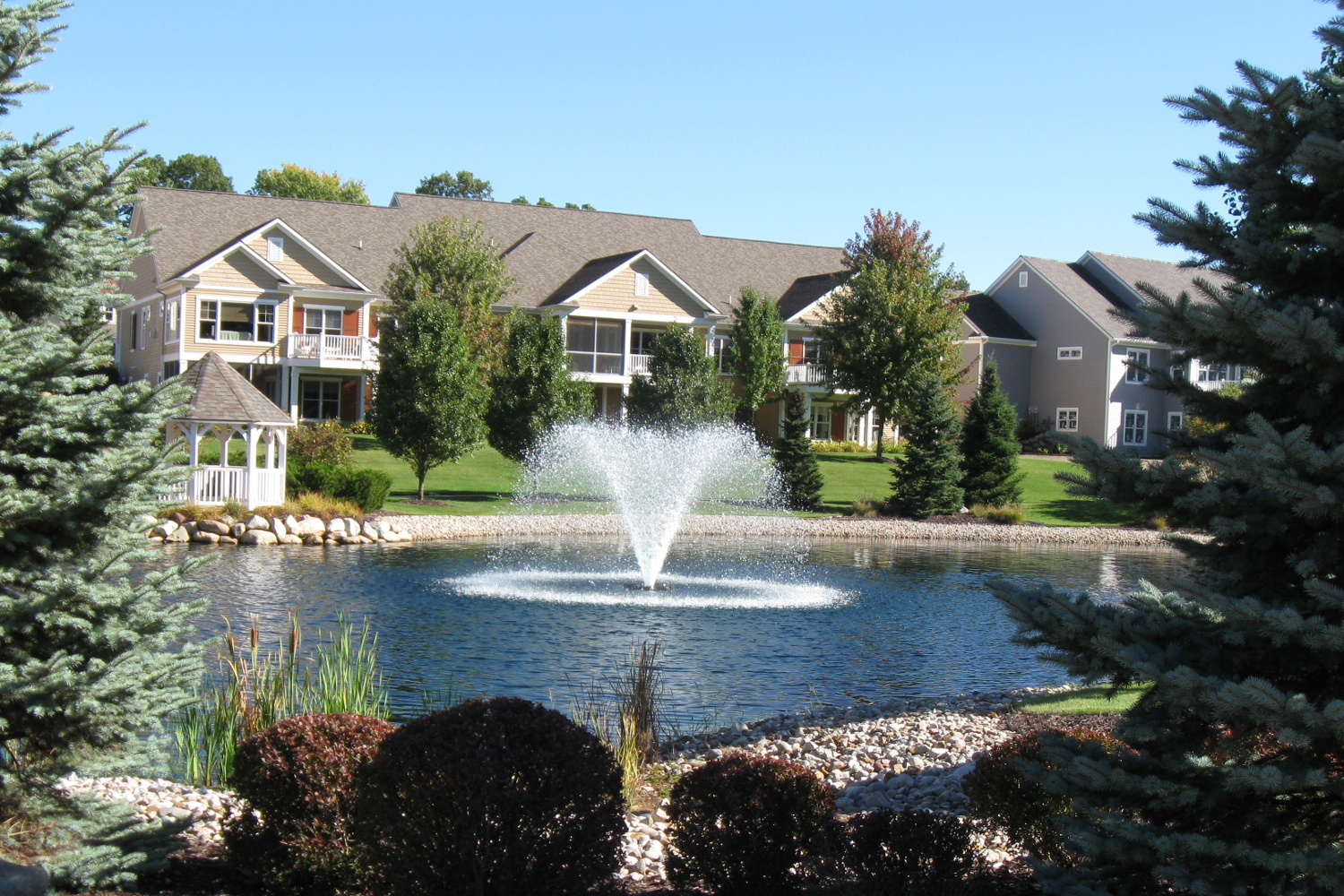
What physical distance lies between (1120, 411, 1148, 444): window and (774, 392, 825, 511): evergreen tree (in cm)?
2217

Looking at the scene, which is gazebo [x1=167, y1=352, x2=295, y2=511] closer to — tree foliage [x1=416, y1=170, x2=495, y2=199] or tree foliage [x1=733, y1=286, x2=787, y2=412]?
tree foliage [x1=733, y1=286, x2=787, y2=412]

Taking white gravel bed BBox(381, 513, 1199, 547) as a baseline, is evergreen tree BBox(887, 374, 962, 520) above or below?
above

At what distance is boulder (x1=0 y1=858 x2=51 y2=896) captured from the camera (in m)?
4.57

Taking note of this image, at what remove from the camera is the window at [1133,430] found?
50812 mm

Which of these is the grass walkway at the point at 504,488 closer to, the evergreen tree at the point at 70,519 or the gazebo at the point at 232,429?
the gazebo at the point at 232,429

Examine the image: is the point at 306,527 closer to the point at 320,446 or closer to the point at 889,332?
the point at 320,446

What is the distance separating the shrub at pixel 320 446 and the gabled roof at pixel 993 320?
98.5ft

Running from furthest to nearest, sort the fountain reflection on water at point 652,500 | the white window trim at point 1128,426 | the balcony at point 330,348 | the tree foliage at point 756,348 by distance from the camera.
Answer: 1. the white window trim at point 1128,426
2. the tree foliage at point 756,348
3. the balcony at point 330,348
4. the fountain reflection on water at point 652,500

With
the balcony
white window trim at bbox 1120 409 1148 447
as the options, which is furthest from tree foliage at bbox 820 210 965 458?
the balcony

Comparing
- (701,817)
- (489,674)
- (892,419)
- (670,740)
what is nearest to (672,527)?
(489,674)

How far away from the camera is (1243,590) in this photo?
15.2 feet

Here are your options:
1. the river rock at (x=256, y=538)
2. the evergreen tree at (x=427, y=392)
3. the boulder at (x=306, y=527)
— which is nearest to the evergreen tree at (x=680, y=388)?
the evergreen tree at (x=427, y=392)

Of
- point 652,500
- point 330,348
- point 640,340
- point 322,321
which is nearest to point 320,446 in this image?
point 652,500

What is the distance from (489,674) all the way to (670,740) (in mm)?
3423
